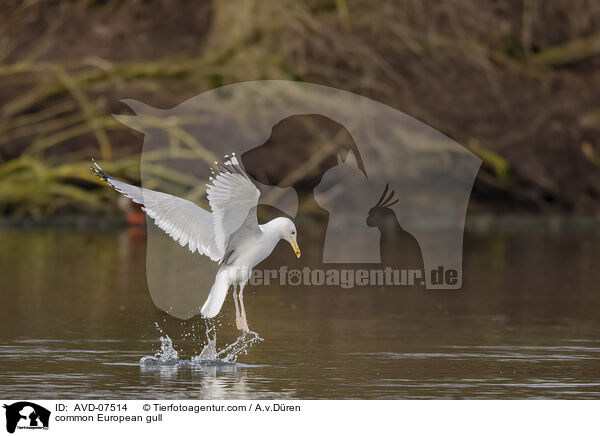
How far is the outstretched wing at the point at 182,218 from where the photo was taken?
28.3ft

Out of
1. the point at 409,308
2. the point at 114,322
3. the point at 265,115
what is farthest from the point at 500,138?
the point at 114,322

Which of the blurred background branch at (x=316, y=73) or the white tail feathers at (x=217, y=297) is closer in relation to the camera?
the white tail feathers at (x=217, y=297)

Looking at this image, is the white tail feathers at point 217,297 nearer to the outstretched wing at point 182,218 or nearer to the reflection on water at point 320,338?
the outstretched wing at point 182,218

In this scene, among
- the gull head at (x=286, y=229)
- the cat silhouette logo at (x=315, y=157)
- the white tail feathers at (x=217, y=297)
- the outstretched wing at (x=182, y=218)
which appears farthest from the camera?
the cat silhouette logo at (x=315, y=157)

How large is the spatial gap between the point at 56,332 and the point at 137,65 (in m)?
13.4

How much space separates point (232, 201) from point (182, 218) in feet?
2.39

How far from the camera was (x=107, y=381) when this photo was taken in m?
7.72

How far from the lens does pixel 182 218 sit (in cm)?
875

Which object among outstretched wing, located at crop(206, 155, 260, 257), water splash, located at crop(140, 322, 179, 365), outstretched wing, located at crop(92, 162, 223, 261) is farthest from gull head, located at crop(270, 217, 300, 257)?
A: water splash, located at crop(140, 322, 179, 365)

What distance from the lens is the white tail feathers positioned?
820 centimetres

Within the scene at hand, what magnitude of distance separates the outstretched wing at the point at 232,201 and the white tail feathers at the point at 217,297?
236mm
